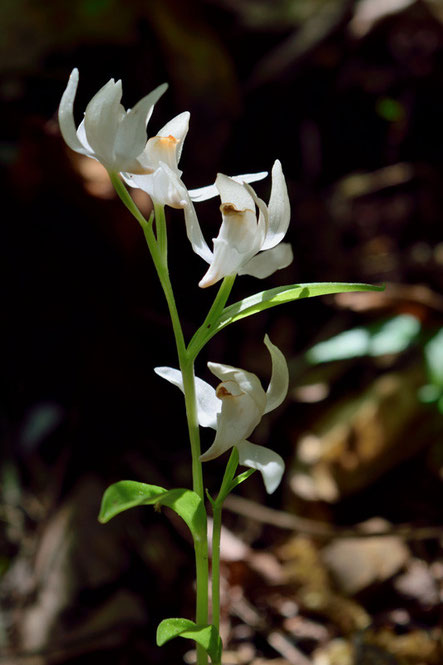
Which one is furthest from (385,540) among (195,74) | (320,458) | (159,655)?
(195,74)

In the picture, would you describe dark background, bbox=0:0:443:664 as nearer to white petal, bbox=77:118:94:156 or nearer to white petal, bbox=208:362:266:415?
white petal, bbox=208:362:266:415

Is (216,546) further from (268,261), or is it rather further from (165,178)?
(165,178)

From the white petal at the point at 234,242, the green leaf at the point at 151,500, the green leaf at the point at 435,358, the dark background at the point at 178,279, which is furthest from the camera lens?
the green leaf at the point at 435,358

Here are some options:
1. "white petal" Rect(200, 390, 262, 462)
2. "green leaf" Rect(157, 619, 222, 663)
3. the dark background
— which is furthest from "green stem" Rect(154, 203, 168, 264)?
the dark background

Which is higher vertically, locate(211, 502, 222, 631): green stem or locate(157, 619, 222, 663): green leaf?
locate(211, 502, 222, 631): green stem

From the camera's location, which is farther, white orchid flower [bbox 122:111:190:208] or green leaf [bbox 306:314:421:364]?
green leaf [bbox 306:314:421:364]

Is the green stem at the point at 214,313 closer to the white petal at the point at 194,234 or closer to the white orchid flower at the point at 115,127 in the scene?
the white petal at the point at 194,234

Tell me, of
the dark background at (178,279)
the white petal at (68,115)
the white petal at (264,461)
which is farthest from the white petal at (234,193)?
the dark background at (178,279)
